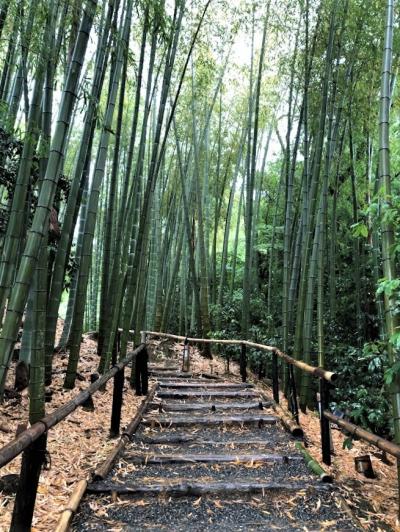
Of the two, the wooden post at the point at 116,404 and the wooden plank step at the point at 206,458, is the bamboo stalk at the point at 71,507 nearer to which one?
the wooden plank step at the point at 206,458

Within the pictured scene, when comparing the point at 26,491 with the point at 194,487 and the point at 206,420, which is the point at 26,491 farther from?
the point at 206,420

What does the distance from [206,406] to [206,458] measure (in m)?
1.18

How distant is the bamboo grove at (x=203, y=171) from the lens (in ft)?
7.27

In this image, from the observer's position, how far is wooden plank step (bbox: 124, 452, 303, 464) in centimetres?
244

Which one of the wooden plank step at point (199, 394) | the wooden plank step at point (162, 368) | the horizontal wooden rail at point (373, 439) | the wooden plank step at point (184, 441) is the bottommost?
the wooden plank step at point (184, 441)

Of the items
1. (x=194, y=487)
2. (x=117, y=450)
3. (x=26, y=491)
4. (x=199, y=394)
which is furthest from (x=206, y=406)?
(x=26, y=491)

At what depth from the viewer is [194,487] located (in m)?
2.07

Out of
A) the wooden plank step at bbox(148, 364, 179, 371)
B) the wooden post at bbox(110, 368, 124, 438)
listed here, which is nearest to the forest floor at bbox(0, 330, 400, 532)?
the wooden post at bbox(110, 368, 124, 438)

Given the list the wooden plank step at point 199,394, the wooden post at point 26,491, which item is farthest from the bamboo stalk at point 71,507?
the wooden plank step at point 199,394

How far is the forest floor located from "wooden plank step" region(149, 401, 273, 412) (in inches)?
11.4

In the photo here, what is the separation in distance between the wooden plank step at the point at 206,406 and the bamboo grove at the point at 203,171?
63 centimetres

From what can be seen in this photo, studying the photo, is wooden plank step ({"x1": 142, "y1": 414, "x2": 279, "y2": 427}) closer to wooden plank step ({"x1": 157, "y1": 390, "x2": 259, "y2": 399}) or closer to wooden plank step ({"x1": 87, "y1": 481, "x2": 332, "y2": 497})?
wooden plank step ({"x1": 157, "y1": 390, "x2": 259, "y2": 399})

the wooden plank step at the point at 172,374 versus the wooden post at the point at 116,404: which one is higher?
the wooden plank step at the point at 172,374

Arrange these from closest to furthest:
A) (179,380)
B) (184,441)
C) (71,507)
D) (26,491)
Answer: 1. (26,491)
2. (71,507)
3. (184,441)
4. (179,380)
